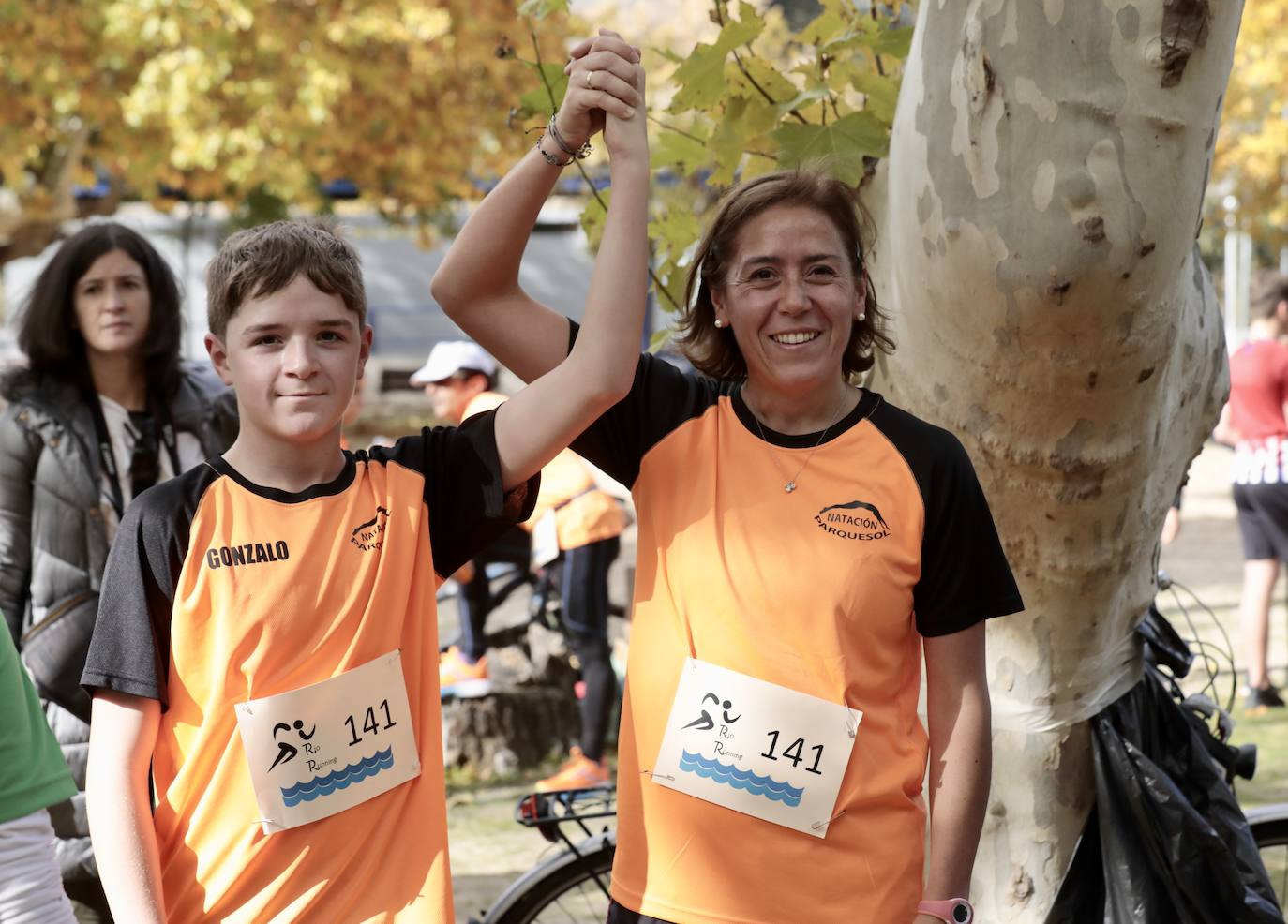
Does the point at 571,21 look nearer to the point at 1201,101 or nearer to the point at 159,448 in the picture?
the point at 159,448

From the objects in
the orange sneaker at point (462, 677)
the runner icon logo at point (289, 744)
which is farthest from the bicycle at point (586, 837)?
the orange sneaker at point (462, 677)

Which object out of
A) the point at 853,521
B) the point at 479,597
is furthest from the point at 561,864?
the point at 479,597

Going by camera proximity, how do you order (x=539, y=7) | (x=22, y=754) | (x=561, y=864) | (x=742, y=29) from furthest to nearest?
(x=561, y=864), (x=742, y=29), (x=539, y=7), (x=22, y=754)

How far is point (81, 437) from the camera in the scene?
3.45m

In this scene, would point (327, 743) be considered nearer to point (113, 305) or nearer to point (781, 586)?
point (781, 586)

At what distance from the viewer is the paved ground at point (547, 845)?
521 cm

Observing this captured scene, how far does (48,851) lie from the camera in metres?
2.05

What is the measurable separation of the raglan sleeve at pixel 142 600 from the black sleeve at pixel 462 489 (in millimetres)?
298

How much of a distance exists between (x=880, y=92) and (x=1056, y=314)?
0.79m

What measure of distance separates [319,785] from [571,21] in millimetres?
12146

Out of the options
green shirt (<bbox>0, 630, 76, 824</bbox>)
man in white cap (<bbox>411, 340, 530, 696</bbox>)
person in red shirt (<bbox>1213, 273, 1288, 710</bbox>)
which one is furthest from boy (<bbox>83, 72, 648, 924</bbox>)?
person in red shirt (<bbox>1213, 273, 1288, 710</bbox>)

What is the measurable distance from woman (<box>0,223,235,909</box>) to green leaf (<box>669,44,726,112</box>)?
1.47m

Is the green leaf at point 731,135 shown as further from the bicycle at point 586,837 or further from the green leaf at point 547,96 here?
the bicycle at point 586,837

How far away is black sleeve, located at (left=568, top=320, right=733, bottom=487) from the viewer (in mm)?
2113
